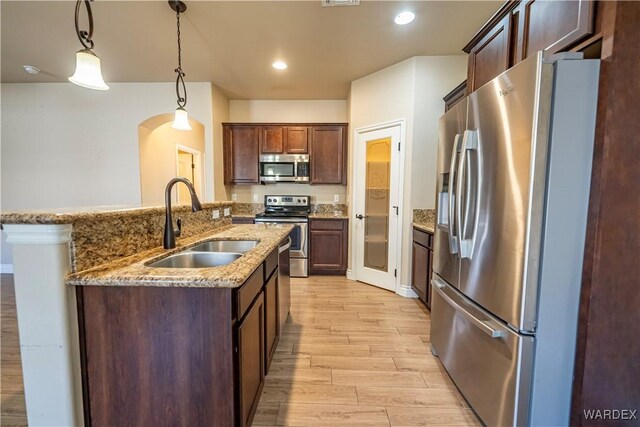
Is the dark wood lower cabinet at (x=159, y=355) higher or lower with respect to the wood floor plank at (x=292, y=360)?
higher

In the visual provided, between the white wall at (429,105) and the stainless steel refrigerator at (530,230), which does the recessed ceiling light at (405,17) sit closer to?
the white wall at (429,105)

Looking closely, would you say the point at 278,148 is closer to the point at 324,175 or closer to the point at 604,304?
the point at 324,175

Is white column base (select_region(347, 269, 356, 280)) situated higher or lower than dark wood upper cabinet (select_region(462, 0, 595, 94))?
lower

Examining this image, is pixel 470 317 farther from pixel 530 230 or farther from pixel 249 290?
pixel 249 290

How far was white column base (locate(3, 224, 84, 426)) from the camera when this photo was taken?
3.41 ft

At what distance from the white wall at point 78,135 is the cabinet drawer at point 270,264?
106 inches

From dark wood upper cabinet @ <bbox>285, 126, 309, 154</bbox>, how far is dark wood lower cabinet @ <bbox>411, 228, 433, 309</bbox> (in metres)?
2.22

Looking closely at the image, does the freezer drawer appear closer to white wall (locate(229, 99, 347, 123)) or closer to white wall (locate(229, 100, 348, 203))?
white wall (locate(229, 100, 348, 203))

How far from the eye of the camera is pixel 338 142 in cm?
423

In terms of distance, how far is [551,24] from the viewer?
4.03ft

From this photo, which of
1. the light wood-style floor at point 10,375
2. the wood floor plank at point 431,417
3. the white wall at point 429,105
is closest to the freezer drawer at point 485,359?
the wood floor plank at point 431,417

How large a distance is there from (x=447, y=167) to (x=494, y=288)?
2.90 feet

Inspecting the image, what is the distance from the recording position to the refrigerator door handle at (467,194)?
143 cm

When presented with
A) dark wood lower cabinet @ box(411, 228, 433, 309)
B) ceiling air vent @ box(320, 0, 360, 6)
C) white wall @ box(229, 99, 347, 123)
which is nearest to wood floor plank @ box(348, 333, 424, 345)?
dark wood lower cabinet @ box(411, 228, 433, 309)
